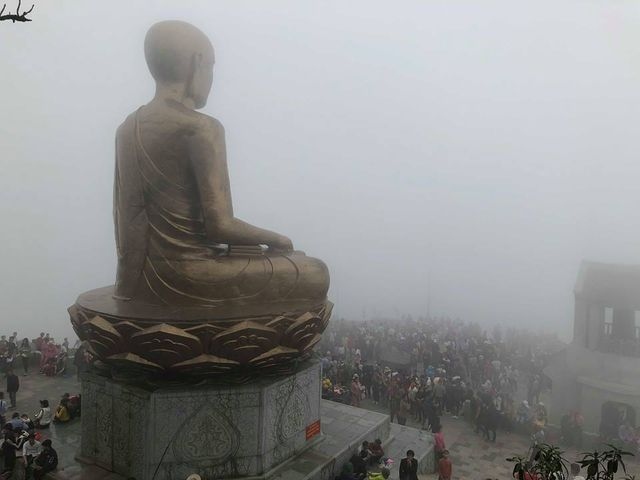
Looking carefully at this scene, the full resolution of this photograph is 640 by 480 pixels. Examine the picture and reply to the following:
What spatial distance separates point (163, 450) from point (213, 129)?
13.2 feet

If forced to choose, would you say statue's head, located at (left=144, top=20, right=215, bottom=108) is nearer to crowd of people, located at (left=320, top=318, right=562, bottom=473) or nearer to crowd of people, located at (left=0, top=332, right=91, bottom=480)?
crowd of people, located at (left=0, top=332, right=91, bottom=480)

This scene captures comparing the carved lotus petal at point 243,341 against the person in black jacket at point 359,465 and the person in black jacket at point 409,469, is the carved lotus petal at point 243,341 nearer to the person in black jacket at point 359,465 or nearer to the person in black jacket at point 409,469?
the person in black jacket at point 359,465

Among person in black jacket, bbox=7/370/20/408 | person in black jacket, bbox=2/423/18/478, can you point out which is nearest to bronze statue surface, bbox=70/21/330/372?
person in black jacket, bbox=2/423/18/478

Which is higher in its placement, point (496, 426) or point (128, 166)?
point (128, 166)

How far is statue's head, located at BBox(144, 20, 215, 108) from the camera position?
6559 millimetres

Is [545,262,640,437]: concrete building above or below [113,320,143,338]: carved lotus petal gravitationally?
below

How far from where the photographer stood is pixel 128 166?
21.2ft

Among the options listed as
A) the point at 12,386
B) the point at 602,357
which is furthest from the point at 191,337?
the point at 602,357

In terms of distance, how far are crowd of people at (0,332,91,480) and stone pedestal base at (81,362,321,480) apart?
764 millimetres

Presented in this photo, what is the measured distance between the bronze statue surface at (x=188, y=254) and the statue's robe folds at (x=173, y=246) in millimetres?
13

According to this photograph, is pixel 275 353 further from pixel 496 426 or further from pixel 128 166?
pixel 496 426

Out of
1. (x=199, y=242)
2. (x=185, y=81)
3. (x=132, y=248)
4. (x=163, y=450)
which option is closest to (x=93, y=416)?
(x=163, y=450)

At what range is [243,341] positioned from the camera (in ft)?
18.8

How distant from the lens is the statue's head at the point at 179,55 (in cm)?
656
